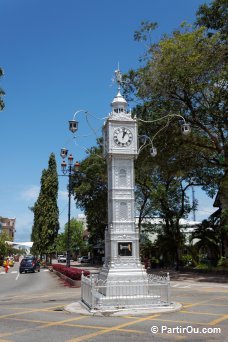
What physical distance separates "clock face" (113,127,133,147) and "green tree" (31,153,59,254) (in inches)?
1772

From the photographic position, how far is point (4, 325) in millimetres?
10594

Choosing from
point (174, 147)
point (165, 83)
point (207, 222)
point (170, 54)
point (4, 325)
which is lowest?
point (4, 325)

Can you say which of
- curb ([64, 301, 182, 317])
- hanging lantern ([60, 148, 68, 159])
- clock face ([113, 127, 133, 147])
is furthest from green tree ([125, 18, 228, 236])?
curb ([64, 301, 182, 317])

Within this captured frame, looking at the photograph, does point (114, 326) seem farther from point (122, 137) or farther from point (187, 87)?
point (187, 87)

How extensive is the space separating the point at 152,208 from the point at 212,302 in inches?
1296

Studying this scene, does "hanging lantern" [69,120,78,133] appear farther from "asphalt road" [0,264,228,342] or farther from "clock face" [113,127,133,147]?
"asphalt road" [0,264,228,342]

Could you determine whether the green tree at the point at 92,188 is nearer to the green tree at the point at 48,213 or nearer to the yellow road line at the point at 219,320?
the green tree at the point at 48,213

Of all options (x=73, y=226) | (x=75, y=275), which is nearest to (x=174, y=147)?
(x=75, y=275)

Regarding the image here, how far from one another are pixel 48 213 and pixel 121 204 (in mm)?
46171

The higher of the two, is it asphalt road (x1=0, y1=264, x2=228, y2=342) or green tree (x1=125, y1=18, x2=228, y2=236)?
green tree (x1=125, y1=18, x2=228, y2=236)

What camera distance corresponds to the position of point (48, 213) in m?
59.7

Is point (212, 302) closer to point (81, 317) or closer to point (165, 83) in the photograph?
point (81, 317)

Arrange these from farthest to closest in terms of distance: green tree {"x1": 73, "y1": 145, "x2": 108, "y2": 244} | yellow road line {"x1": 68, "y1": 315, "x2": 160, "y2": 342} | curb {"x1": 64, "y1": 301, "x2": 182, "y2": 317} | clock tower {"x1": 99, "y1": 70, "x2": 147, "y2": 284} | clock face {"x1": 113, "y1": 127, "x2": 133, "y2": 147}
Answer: green tree {"x1": 73, "y1": 145, "x2": 108, "y2": 244} < clock face {"x1": 113, "y1": 127, "x2": 133, "y2": 147} < clock tower {"x1": 99, "y1": 70, "x2": 147, "y2": 284} < curb {"x1": 64, "y1": 301, "x2": 182, "y2": 317} < yellow road line {"x1": 68, "y1": 315, "x2": 160, "y2": 342}

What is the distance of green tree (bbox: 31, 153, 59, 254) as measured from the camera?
5884cm
